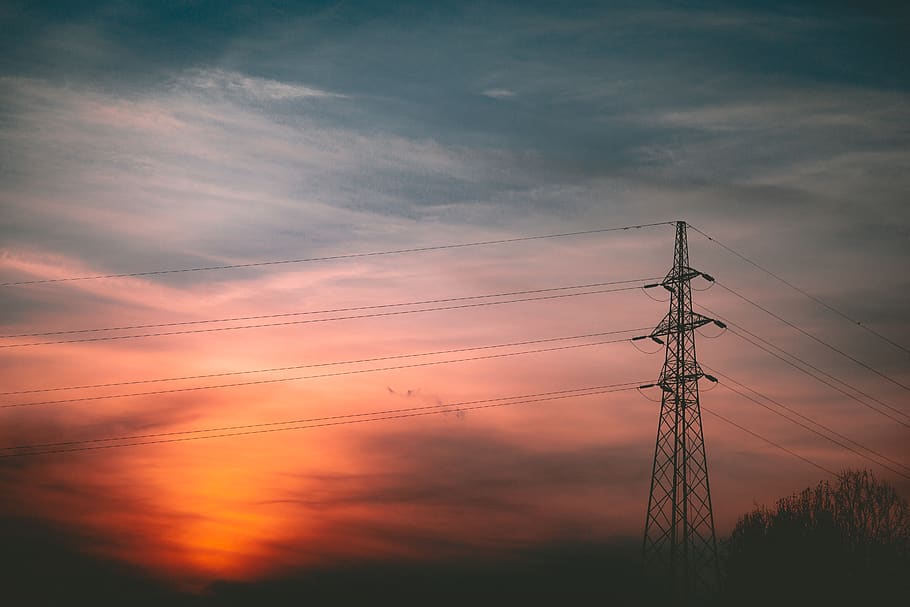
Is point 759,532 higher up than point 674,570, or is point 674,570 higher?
point 759,532

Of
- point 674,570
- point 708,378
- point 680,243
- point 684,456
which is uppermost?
point 680,243

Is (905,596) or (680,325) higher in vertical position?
(680,325)

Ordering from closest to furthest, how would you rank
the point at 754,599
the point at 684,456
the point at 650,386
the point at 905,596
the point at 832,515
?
1. the point at 684,456
2. the point at 650,386
3. the point at 905,596
4. the point at 754,599
5. the point at 832,515

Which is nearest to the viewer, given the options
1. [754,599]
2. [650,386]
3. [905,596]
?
[650,386]

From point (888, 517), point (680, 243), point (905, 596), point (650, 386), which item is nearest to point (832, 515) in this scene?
point (888, 517)

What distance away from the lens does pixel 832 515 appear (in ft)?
281

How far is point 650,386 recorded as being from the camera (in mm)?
57781

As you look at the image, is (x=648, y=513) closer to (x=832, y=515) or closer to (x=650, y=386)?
(x=650, y=386)

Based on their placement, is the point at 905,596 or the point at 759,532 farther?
the point at 759,532

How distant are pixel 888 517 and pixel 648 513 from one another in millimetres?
41039

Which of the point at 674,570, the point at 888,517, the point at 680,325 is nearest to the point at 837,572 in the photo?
the point at 888,517

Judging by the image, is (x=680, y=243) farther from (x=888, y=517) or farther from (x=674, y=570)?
(x=888, y=517)

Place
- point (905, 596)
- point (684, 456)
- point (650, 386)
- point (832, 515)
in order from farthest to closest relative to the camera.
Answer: point (832, 515) → point (905, 596) → point (650, 386) → point (684, 456)

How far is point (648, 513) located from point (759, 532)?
39.6m
